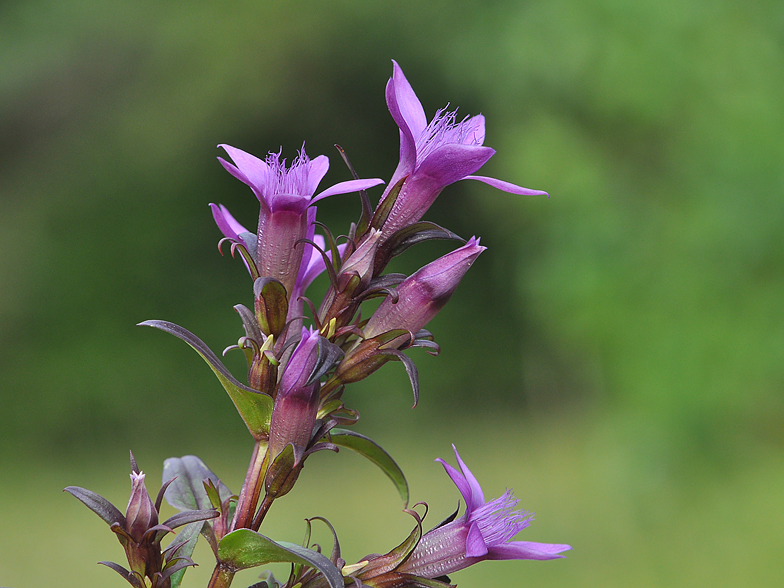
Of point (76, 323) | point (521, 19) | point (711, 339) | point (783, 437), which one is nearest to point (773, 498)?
point (783, 437)

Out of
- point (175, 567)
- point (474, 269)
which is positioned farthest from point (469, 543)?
point (474, 269)

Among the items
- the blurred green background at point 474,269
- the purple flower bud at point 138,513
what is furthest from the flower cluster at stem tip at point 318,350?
the blurred green background at point 474,269

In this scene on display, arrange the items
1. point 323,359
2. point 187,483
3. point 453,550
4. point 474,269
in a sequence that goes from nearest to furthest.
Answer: point 323,359 < point 453,550 < point 187,483 < point 474,269

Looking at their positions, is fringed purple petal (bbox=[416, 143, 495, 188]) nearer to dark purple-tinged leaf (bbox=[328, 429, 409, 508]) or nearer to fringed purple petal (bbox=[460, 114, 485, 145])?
fringed purple petal (bbox=[460, 114, 485, 145])

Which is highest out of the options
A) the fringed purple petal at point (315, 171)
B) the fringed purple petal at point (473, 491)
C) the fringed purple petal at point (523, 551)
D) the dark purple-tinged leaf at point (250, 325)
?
the fringed purple petal at point (315, 171)

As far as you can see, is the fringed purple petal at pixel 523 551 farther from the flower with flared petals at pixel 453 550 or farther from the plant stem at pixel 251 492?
the plant stem at pixel 251 492

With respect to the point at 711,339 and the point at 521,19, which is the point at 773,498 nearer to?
the point at 711,339

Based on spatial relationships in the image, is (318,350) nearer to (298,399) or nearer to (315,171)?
(298,399)
